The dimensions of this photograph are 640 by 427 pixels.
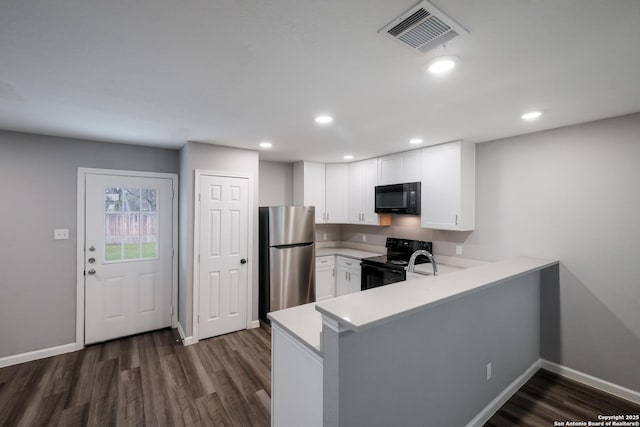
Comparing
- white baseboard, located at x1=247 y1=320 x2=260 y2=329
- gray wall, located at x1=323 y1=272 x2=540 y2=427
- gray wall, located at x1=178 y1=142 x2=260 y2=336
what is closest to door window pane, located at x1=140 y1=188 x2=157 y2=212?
gray wall, located at x1=178 y1=142 x2=260 y2=336

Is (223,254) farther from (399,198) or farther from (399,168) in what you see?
(399,168)

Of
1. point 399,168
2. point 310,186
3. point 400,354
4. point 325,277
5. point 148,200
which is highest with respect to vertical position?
point 399,168

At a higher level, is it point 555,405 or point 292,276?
point 292,276

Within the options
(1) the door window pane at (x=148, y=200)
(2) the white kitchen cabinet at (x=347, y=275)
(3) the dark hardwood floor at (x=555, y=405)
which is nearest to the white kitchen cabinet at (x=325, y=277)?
(2) the white kitchen cabinet at (x=347, y=275)

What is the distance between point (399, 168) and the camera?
413cm

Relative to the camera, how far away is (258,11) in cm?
121

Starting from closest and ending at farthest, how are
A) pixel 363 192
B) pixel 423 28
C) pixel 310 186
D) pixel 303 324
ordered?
pixel 423 28, pixel 303 324, pixel 363 192, pixel 310 186

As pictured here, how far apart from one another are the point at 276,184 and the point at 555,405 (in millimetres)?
4286

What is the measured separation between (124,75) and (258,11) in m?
1.09

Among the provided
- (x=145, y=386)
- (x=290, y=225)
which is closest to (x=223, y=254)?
(x=290, y=225)

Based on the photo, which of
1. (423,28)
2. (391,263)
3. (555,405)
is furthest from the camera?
(391,263)

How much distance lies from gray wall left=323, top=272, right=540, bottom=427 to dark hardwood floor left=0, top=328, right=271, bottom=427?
1.14 meters

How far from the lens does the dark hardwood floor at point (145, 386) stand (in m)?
2.26

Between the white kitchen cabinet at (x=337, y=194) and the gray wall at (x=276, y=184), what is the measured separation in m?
0.68
